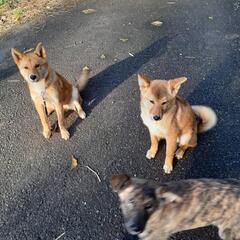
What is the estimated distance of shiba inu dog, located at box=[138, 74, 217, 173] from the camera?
4.22m

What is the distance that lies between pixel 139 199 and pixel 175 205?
405 mm

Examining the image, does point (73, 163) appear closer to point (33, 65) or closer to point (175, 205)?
point (33, 65)

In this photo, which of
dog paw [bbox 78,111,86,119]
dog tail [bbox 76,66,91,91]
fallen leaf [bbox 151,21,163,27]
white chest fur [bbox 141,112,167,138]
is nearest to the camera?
white chest fur [bbox 141,112,167,138]

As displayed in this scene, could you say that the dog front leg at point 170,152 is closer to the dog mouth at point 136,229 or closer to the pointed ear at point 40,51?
the dog mouth at point 136,229

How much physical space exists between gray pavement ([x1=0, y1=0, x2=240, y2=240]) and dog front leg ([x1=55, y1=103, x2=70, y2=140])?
0.09 meters

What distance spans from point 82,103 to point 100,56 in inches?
51.0

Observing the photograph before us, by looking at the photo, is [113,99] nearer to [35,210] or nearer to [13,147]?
[13,147]

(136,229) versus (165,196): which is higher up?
(165,196)

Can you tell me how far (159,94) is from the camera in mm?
4188

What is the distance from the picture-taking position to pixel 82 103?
5.74 m

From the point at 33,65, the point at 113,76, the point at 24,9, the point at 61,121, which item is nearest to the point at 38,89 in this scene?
the point at 33,65

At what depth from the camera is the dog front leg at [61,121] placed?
5039 millimetres

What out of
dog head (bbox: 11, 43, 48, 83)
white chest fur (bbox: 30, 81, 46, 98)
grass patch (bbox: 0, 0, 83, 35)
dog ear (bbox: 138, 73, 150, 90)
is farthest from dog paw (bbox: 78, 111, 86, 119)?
grass patch (bbox: 0, 0, 83, 35)

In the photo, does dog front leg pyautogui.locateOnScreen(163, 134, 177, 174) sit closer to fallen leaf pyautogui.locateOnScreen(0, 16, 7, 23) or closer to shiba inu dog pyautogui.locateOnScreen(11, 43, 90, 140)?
shiba inu dog pyautogui.locateOnScreen(11, 43, 90, 140)
